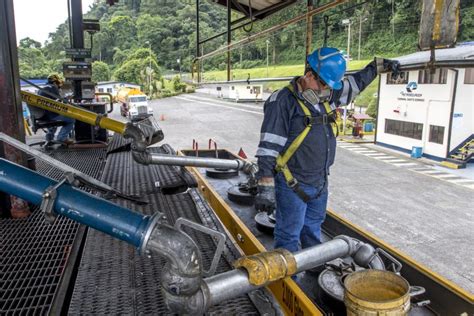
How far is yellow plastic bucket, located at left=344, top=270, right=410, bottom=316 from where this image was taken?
1.94 m

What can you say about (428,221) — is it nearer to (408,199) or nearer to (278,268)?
(408,199)

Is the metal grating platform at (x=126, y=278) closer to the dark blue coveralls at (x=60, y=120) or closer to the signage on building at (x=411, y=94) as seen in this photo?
the dark blue coveralls at (x=60, y=120)

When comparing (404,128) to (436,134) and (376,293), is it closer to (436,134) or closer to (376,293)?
(436,134)

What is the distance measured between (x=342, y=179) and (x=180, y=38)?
215 ft

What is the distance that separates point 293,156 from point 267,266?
4.24 ft

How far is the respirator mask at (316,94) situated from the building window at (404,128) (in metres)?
15.6

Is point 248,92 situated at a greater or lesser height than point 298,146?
lesser

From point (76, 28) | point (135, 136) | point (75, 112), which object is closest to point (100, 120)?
point (75, 112)

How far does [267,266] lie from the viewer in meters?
2.05

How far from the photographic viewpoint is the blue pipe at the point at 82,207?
61.9 inches

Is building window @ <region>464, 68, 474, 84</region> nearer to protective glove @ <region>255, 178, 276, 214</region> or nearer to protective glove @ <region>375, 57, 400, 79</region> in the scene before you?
protective glove @ <region>375, 57, 400, 79</region>

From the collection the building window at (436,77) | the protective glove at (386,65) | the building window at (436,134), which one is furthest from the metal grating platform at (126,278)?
the building window at (436,134)

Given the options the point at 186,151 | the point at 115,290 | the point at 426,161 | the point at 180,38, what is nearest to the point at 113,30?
the point at 180,38

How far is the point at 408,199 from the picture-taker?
11586 mm
